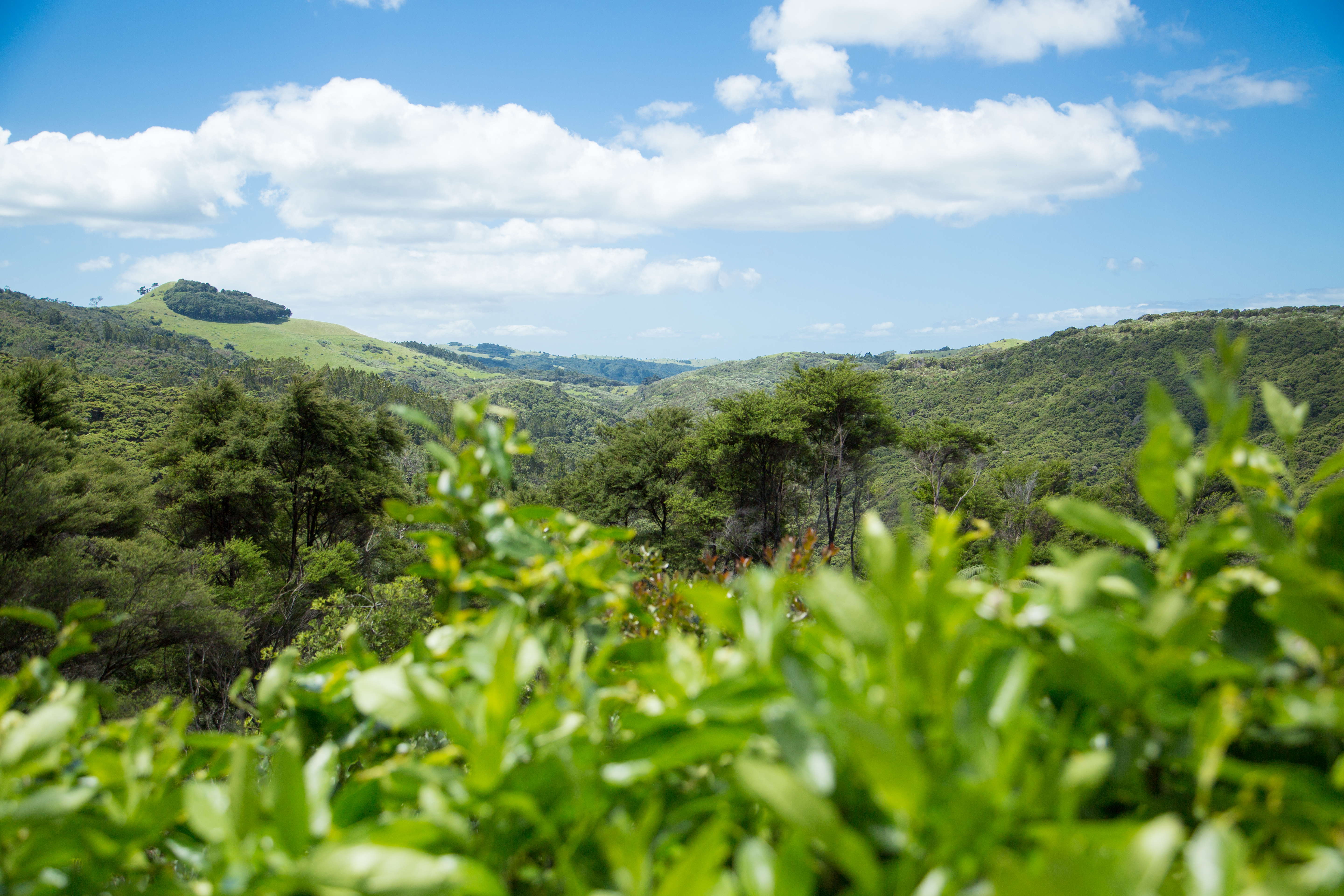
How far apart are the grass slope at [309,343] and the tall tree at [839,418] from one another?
123149 mm

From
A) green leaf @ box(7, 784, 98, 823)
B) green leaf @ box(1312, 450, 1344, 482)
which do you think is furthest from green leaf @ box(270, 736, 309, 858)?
green leaf @ box(1312, 450, 1344, 482)

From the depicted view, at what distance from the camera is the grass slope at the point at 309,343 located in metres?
141

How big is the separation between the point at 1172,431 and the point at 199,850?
129 cm

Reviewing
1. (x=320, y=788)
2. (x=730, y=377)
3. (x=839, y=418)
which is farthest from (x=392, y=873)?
(x=730, y=377)

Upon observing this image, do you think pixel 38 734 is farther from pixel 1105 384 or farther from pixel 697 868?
pixel 1105 384

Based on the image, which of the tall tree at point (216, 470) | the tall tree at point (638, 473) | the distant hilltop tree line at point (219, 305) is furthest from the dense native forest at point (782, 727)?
the distant hilltop tree line at point (219, 305)

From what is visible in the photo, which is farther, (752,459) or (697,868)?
(752,459)

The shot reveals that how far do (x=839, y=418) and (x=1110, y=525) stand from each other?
78.2 ft

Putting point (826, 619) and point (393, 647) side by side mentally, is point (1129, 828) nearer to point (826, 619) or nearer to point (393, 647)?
point (826, 619)

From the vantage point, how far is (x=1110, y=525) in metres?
0.77

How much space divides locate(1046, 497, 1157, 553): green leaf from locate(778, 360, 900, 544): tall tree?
2250 centimetres

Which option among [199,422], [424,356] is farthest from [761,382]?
[199,422]

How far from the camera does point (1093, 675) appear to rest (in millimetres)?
609

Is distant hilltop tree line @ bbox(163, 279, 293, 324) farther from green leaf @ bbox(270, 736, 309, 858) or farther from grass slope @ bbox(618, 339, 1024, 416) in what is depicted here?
green leaf @ bbox(270, 736, 309, 858)
